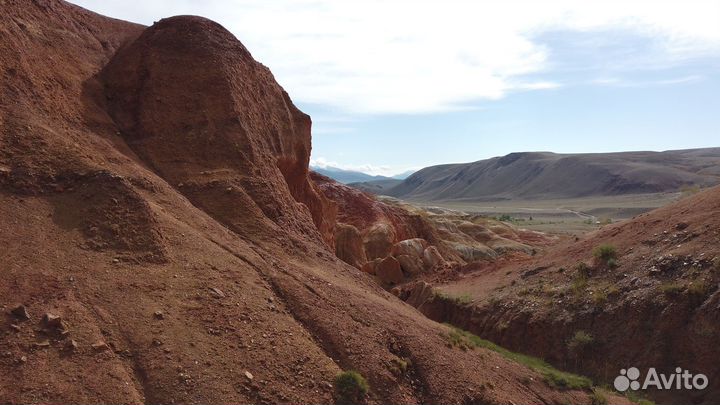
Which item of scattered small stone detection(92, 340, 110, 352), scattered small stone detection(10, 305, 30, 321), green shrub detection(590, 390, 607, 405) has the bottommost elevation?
green shrub detection(590, 390, 607, 405)

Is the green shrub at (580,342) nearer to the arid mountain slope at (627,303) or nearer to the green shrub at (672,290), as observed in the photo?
the arid mountain slope at (627,303)

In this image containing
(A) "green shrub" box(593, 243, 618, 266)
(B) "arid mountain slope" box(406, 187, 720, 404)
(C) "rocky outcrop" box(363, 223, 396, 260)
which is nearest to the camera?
(B) "arid mountain slope" box(406, 187, 720, 404)

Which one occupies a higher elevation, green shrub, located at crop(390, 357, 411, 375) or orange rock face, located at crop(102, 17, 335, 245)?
orange rock face, located at crop(102, 17, 335, 245)

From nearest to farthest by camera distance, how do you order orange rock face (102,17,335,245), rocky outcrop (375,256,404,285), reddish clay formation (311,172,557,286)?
orange rock face (102,17,335,245) → rocky outcrop (375,256,404,285) → reddish clay formation (311,172,557,286)

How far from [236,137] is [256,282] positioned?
19.0 ft

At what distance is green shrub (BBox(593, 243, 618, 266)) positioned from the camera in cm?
2094

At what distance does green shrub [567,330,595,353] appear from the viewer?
59.0 feet

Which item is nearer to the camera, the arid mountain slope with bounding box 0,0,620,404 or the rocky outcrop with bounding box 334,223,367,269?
the arid mountain slope with bounding box 0,0,620,404

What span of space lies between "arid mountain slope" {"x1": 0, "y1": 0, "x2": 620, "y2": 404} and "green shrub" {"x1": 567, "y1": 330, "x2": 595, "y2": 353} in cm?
384

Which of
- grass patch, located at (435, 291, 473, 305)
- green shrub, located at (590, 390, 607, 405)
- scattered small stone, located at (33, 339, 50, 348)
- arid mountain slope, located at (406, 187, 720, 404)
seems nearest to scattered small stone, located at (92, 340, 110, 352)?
scattered small stone, located at (33, 339, 50, 348)

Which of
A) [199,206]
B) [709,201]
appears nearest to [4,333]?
[199,206]

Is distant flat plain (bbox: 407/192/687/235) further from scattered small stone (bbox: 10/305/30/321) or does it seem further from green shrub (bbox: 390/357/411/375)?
scattered small stone (bbox: 10/305/30/321)
